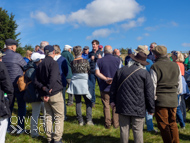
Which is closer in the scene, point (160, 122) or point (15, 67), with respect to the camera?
point (160, 122)

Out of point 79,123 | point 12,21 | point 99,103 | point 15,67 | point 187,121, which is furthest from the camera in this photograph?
point 12,21

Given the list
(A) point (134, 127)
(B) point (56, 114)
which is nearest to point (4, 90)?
(B) point (56, 114)

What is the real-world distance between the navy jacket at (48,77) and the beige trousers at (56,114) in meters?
0.17

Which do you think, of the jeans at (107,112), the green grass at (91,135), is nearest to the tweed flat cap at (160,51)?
the jeans at (107,112)

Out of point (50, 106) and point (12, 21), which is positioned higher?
point (12, 21)

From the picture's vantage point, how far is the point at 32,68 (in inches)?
175

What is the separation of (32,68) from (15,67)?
68cm

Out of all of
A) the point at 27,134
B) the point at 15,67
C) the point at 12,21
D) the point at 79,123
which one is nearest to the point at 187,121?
the point at 79,123

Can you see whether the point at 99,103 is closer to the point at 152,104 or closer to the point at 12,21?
the point at 152,104

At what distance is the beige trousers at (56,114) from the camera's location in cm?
415

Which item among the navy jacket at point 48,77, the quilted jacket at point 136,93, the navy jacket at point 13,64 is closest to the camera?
the quilted jacket at point 136,93

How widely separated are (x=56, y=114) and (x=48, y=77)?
0.88 m

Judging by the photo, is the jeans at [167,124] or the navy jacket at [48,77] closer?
the jeans at [167,124]

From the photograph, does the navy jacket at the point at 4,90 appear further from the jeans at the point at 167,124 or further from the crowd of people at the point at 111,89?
the jeans at the point at 167,124
